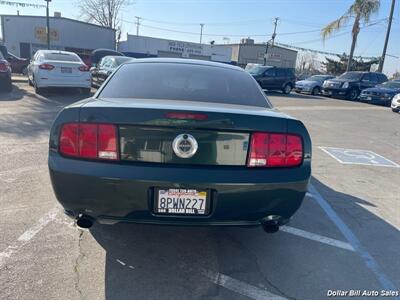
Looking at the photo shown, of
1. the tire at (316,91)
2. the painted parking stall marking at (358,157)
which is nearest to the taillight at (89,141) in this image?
the painted parking stall marking at (358,157)

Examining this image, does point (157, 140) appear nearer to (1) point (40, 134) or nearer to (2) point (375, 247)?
(2) point (375, 247)

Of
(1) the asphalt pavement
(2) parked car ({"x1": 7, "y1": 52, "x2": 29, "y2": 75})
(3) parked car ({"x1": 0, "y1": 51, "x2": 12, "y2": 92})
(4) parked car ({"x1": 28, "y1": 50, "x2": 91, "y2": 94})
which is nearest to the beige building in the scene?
(2) parked car ({"x1": 7, "y1": 52, "x2": 29, "y2": 75})

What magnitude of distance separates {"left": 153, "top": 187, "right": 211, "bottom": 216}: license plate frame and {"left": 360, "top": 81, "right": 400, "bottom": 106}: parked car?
19845 millimetres

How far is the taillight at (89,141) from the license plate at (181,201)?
43cm

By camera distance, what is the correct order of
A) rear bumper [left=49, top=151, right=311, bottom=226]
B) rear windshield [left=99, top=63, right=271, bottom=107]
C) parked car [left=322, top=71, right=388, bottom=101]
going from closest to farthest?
1. rear bumper [left=49, top=151, right=311, bottom=226]
2. rear windshield [left=99, top=63, right=271, bottom=107]
3. parked car [left=322, top=71, right=388, bottom=101]

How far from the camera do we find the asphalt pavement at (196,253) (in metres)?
2.54

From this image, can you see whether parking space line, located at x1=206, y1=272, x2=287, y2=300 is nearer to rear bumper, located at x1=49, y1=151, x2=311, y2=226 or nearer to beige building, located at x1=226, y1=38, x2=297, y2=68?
rear bumper, located at x1=49, y1=151, x2=311, y2=226

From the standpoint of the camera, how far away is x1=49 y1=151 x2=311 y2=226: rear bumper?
7.95 ft

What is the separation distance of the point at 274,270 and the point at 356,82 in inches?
876

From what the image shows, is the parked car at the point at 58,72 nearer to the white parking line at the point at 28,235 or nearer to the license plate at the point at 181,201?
the white parking line at the point at 28,235

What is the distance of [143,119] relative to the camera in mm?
2432

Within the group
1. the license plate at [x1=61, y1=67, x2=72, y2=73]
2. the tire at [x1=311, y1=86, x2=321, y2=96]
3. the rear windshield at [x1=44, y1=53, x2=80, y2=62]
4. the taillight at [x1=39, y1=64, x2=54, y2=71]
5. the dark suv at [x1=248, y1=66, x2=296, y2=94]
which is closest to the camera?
the taillight at [x1=39, y1=64, x2=54, y2=71]

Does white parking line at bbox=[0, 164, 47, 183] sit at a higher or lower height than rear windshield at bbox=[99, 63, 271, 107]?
lower

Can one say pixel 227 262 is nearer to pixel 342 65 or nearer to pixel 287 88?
pixel 287 88
